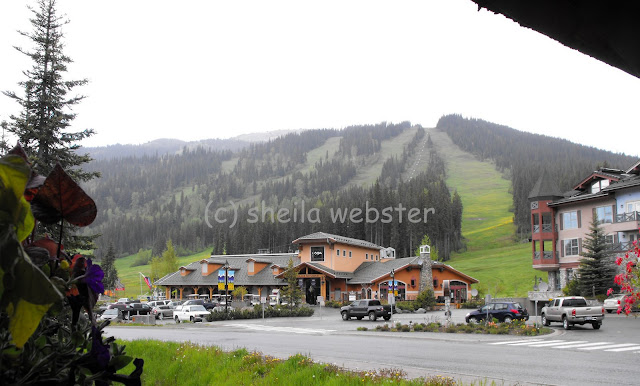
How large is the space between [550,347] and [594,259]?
31618 millimetres

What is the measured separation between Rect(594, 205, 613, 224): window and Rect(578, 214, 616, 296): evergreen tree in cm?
413

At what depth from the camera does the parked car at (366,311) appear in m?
43.0

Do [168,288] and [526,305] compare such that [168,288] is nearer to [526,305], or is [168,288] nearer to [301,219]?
[526,305]

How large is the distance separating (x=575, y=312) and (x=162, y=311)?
39.3m

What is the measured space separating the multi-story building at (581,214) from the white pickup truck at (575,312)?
2187cm

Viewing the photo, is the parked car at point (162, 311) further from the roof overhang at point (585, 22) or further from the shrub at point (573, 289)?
the roof overhang at point (585, 22)

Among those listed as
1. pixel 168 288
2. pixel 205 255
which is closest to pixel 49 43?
pixel 168 288

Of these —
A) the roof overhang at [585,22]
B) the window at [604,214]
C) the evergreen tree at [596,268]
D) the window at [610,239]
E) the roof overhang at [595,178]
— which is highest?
the roof overhang at [595,178]

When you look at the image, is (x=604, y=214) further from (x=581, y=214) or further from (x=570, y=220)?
(x=570, y=220)

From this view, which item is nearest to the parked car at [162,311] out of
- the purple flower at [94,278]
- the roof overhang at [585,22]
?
the purple flower at [94,278]

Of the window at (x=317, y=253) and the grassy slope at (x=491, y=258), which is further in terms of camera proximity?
the grassy slope at (x=491, y=258)

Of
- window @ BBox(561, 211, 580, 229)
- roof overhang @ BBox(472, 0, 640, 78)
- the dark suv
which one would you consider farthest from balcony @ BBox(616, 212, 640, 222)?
roof overhang @ BBox(472, 0, 640, 78)

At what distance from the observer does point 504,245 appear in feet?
437

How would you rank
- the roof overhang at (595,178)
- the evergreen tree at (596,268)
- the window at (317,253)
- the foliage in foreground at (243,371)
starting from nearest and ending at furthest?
the foliage in foreground at (243,371) → the evergreen tree at (596,268) → the roof overhang at (595,178) → the window at (317,253)
